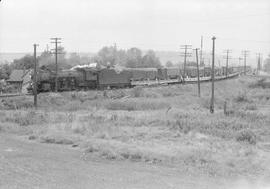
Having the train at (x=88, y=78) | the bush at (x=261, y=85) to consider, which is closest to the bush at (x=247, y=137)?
the train at (x=88, y=78)

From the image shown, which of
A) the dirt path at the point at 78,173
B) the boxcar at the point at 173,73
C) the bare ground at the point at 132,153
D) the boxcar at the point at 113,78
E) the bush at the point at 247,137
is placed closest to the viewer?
the dirt path at the point at 78,173

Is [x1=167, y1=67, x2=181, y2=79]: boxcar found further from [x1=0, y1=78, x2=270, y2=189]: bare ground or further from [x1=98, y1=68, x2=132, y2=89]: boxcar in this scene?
[x1=0, y1=78, x2=270, y2=189]: bare ground

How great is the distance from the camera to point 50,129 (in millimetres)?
27312

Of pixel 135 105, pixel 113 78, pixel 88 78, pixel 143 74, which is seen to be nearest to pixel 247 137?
pixel 135 105

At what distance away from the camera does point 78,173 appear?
1523 cm

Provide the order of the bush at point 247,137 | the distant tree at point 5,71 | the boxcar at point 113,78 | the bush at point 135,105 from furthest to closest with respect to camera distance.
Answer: the distant tree at point 5,71 → the boxcar at point 113,78 → the bush at point 135,105 → the bush at point 247,137

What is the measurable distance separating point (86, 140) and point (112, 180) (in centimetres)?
913

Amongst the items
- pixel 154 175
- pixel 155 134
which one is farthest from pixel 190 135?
pixel 154 175

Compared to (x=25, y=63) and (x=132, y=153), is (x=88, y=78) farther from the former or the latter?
(x=25, y=63)

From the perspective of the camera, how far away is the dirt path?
13.4m

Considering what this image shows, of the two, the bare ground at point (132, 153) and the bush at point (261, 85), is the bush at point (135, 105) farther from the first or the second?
the bush at point (261, 85)

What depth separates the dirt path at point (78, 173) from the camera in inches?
528

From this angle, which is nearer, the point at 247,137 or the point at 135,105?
the point at 247,137

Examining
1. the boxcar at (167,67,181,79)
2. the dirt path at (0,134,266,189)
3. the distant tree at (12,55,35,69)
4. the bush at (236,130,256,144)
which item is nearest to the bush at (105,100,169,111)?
the bush at (236,130,256,144)
